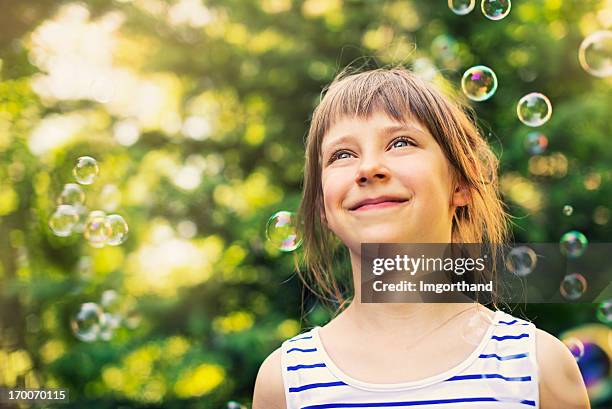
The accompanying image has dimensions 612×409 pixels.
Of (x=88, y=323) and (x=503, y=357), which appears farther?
(x=88, y=323)

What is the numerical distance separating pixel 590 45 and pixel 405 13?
1.04 m

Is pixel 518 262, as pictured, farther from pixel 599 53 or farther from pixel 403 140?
pixel 403 140

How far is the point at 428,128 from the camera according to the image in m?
1.32

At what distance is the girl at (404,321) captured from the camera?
1.17 m

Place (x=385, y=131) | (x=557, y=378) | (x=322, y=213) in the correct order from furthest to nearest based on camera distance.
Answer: (x=322, y=213) → (x=385, y=131) → (x=557, y=378)

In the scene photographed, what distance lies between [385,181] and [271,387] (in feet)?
1.29

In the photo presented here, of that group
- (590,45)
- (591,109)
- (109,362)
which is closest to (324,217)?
(590,45)

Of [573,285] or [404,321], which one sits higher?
[573,285]

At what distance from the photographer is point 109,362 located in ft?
10.4

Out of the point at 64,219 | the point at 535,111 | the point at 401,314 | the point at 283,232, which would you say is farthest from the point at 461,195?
the point at 64,219

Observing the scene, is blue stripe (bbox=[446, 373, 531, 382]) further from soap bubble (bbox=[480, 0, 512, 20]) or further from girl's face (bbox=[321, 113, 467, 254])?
soap bubble (bbox=[480, 0, 512, 20])

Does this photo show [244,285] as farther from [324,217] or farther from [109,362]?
[324,217]

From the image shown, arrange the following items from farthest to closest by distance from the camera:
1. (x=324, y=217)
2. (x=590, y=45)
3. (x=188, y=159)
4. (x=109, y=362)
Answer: (x=188, y=159) < (x=109, y=362) < (x=590, y=45) < (x=324, y=217)

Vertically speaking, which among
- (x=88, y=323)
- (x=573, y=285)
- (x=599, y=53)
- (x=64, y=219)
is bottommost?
(x=88, y=323)
